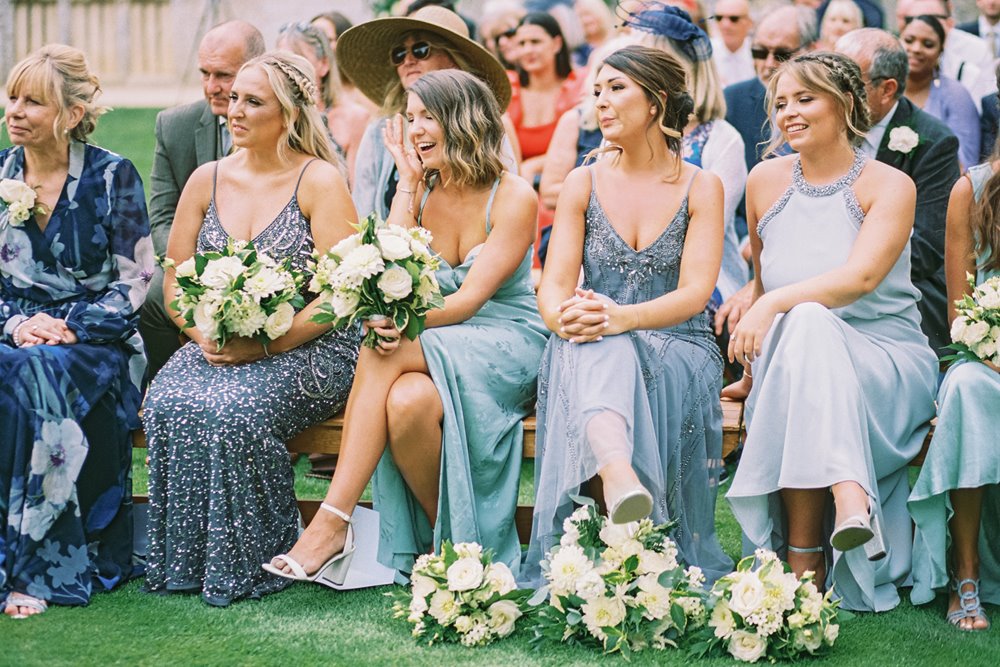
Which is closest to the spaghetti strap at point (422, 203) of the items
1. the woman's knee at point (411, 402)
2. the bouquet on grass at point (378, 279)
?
the bouquet on grass at point (378, 279)

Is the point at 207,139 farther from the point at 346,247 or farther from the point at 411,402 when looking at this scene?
Answer: the point at 411,402

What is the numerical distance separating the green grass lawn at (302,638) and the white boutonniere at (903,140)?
218 centimetres

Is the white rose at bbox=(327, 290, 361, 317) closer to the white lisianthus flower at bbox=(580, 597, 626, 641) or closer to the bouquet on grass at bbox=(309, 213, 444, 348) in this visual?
the bouquet on grass at bbox=(309, 213, 444, 348)

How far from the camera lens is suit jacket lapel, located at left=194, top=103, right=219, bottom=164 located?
654 cm

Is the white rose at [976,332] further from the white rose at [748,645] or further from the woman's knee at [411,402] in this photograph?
the woman's knee at [411,402]

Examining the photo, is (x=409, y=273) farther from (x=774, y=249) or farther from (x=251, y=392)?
(x=774, y=249)

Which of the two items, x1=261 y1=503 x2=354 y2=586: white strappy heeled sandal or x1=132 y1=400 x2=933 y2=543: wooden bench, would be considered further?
x1=132 y1=400 x2=933 y2=543: wooden bench

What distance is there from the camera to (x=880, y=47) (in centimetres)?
614

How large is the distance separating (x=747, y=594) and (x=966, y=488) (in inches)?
38.4

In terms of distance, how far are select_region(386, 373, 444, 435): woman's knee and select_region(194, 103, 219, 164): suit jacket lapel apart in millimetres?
2180

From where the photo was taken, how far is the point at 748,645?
13.9ft

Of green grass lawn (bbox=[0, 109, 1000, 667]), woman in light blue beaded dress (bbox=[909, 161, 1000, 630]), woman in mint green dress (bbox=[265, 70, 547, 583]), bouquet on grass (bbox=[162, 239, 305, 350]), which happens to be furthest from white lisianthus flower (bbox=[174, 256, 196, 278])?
woman in light blue beaded dress (bbox=[909, 161, 1000, 630])

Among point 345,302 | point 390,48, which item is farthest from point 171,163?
point 345,302

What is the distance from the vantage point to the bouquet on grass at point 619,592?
4.30 metres
